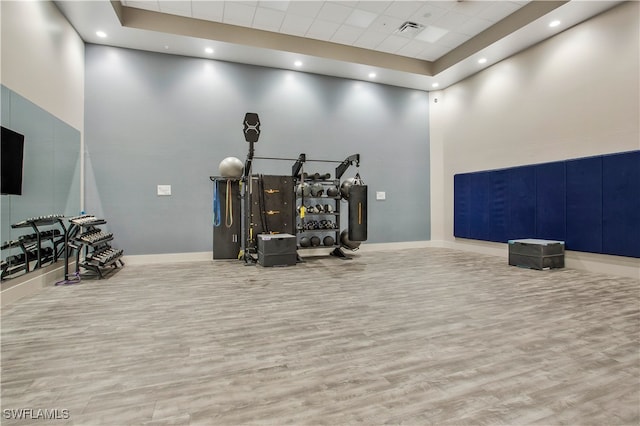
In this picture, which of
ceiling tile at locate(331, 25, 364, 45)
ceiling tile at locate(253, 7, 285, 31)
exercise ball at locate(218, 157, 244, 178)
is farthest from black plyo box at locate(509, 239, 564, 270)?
ceiling tile at locate(253, 7, 285, 31)

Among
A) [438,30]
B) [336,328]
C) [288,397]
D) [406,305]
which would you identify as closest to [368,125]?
[438,30]

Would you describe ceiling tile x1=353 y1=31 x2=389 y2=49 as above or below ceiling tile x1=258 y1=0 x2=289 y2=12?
above

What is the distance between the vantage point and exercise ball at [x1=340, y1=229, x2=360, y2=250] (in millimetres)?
6613

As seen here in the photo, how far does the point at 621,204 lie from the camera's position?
4.80 m

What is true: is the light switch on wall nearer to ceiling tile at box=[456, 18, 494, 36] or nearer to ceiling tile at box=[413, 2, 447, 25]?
ceiling tile at box=[413, 2, 447, 25]

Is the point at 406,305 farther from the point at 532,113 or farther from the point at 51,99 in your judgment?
the point at 51,99

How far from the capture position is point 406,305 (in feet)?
11.0

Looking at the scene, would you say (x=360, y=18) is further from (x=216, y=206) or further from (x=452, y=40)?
(x=216, y=206)

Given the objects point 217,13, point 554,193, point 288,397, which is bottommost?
point 288,397

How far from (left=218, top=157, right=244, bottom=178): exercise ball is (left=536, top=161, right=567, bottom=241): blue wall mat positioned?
600 cm

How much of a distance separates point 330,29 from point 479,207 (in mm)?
5278

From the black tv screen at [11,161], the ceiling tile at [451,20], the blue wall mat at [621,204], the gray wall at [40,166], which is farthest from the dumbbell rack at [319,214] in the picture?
the blue wall mat at [621,204]

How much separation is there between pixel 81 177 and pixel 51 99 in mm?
1562

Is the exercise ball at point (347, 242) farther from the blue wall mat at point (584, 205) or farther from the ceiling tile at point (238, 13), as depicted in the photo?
the ceiling tile at point (238, 13)
